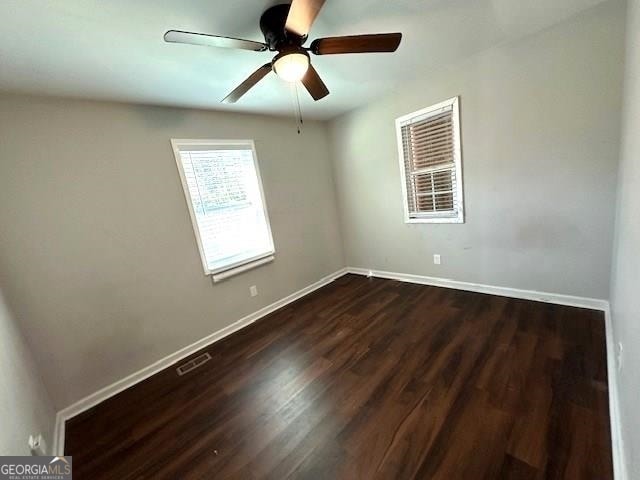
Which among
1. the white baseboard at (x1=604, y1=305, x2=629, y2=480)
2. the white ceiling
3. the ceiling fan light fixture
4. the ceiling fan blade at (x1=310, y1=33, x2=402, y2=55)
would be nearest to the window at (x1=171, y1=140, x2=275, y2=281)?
the white ceiling

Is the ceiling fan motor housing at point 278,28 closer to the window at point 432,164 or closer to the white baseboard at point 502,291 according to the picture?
the window at point 432,164

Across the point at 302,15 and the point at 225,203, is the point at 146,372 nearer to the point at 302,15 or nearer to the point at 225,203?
the point at 225,203

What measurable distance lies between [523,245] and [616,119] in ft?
3.65

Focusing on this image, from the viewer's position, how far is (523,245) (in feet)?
7.77

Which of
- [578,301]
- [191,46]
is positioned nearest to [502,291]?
[578,301]

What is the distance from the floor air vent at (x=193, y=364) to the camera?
2.21 metres

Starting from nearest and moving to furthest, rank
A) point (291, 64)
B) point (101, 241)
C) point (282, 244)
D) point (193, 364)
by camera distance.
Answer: point (291, 64), point (101, 241), point (193, 364), point (282, 244)

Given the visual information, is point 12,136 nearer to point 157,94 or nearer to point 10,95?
point 10,95

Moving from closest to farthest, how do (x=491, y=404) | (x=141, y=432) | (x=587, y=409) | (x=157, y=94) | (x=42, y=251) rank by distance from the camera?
(x=587, y=409)
(x=491, y=404)
(x=141, y=432)
(x=42, y=251)
(x=157, y=94)

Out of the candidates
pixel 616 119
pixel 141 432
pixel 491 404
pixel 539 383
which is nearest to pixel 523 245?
pixel 616 119

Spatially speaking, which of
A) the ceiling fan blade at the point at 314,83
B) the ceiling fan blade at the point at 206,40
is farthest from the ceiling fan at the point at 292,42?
the ceiling fan blade at the point at 314,83

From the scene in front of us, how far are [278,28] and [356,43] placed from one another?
447mm

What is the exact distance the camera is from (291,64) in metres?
1.45

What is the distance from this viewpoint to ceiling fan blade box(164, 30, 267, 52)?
3.74 feet
